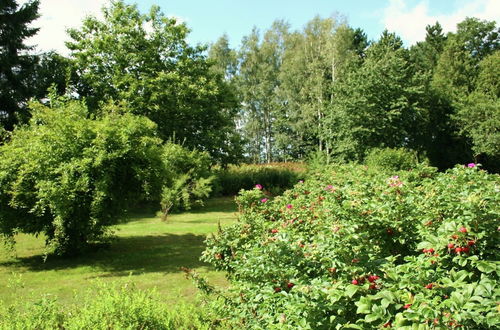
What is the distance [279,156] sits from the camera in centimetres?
4019

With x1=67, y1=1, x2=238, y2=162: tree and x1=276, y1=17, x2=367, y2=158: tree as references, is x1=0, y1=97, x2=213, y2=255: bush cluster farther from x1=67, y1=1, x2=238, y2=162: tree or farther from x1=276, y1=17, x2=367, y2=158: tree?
x1=276, y1=17, x2=367, y2=158: tree

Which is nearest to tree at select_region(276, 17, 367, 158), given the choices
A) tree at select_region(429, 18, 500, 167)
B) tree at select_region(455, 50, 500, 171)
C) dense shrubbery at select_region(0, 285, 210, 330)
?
tree at select_region(429, 18, 500, 167)

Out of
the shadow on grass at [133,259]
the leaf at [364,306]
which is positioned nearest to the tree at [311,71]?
the shadow on grass at [133,259]

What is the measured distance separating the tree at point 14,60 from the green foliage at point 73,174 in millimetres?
12758

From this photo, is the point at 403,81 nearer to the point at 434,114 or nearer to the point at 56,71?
the point at 434,114

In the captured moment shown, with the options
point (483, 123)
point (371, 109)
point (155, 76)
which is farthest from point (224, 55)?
point (483, 123)

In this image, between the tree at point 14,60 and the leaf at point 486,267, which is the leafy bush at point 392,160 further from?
the tree at point 14,60

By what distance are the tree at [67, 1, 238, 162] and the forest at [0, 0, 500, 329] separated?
0.10 meters

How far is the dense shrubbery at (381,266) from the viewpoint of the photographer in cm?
208

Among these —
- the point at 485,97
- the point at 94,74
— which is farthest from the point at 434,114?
the point at 94,74

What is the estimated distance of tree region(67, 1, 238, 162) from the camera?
65.3 feet

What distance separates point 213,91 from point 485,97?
1911 cm

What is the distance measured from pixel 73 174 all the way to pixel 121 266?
2199 mm

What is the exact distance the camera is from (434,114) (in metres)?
27.5
